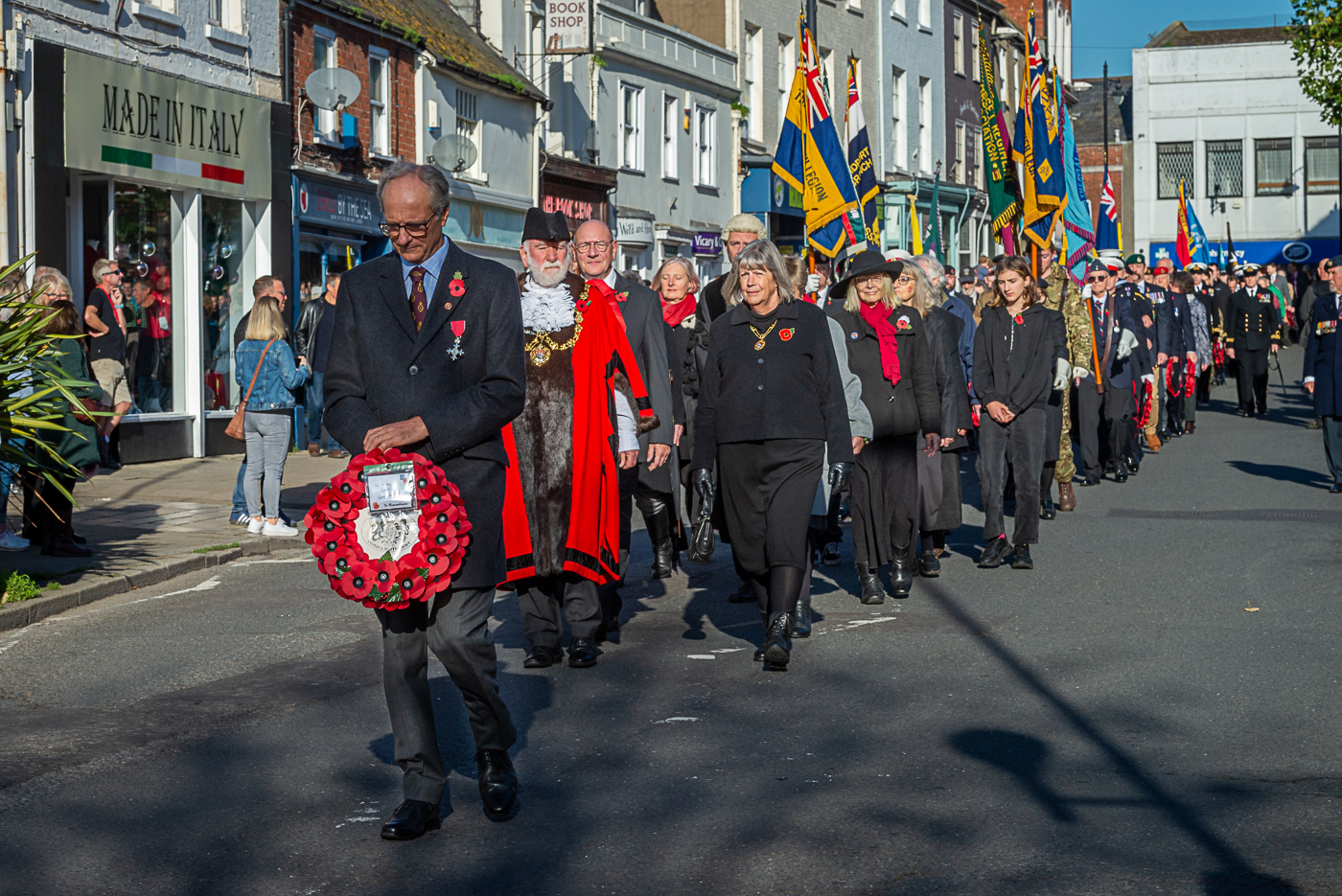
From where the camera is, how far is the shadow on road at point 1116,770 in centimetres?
448

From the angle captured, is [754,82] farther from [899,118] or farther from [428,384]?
[428,384]

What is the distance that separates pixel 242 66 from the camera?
19.9 meters

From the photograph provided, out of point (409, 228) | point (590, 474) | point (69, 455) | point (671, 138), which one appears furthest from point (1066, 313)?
point (671, 138)

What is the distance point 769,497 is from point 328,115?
1579 cm

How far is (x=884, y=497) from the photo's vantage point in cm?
963

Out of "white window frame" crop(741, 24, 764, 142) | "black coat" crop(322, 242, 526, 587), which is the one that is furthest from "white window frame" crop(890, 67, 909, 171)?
"black coat" crop(322, 242, 526, 587)

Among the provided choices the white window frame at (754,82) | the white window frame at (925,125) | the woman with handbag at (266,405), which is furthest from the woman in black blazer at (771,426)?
the white window frame at (925,125)

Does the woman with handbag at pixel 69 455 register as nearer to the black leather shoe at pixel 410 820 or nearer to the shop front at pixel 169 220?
the black leather shoe at pixel 410 820

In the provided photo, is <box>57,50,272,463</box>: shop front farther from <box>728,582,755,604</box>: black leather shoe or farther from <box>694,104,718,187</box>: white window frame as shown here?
<box>694,104,718,187</box>: white window frame

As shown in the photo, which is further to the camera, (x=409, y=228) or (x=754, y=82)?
(x=754, y=82)

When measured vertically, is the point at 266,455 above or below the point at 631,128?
below

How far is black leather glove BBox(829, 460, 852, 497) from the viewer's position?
762cm

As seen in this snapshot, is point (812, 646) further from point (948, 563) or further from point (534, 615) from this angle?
point (948, 563)

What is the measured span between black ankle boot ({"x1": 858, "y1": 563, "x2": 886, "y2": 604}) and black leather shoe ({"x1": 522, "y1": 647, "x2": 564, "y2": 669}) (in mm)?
2414
